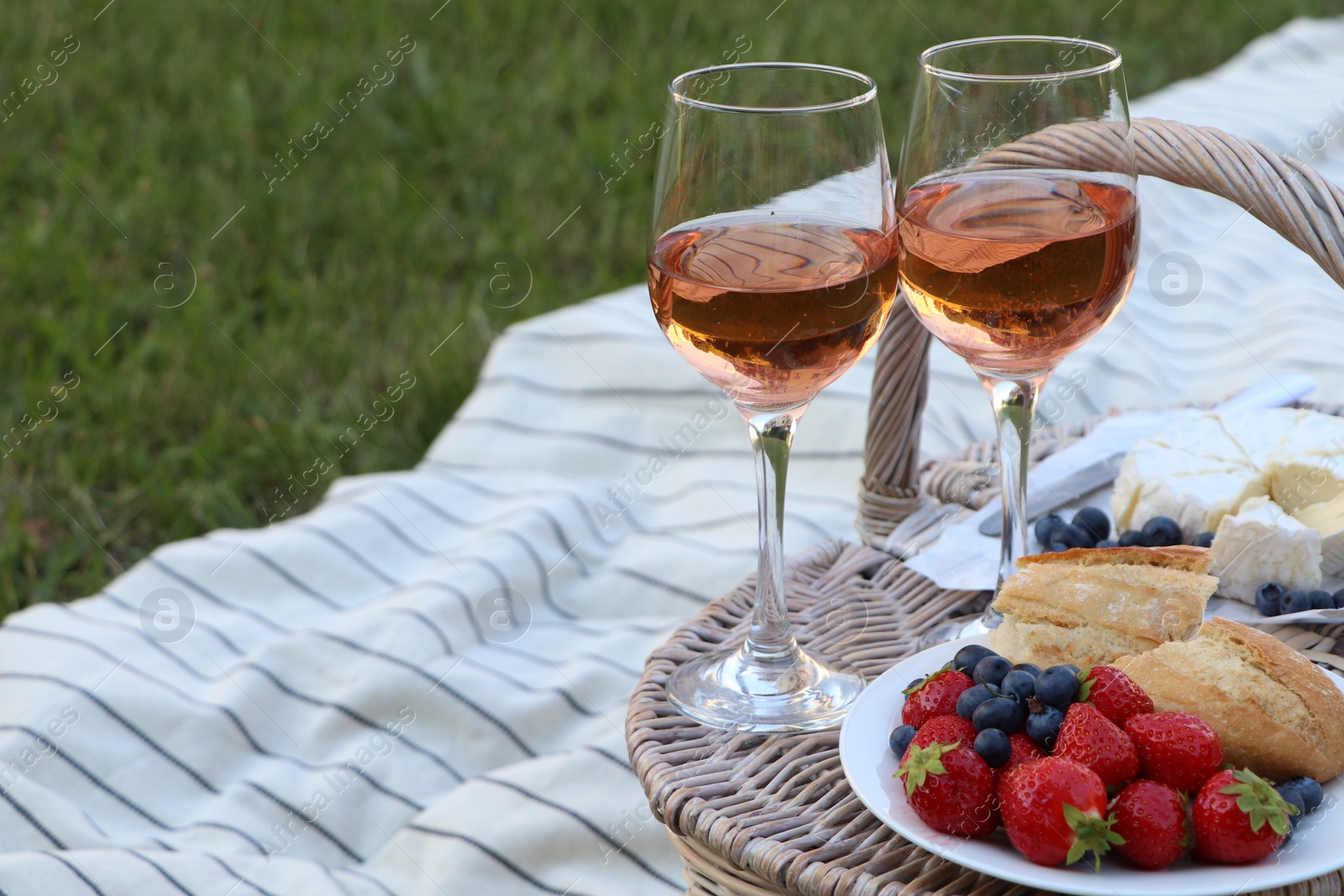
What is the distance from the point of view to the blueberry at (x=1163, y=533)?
47.2 inches

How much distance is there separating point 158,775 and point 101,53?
2696mm

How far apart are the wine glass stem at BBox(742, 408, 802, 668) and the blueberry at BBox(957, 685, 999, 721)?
0.63ft

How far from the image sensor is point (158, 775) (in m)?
1.64

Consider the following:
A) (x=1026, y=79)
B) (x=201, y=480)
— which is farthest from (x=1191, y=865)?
(x=201, y=480)

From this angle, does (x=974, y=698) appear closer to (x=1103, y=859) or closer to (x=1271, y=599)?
(x=1103, y=859)

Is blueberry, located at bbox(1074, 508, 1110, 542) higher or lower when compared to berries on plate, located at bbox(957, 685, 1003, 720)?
lower

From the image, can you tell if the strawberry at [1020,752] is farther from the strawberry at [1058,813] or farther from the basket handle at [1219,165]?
the basket handle at [1219,165]

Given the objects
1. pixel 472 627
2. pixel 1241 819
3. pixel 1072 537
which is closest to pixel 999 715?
pixel 1241 819

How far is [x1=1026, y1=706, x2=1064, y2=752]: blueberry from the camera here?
88 cm

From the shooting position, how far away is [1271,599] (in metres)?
1.11

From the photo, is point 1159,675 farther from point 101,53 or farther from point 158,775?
point 101,53

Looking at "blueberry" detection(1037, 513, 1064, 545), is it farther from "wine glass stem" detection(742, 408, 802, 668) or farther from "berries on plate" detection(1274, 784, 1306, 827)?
"berries on plate" detection(1274, 784, 1306, 827)

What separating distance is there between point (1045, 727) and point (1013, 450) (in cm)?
30

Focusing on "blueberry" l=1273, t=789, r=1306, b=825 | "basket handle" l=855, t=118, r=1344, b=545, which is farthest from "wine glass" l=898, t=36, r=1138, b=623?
"blueberry" l=1273, t=789, r=1306, b=825
